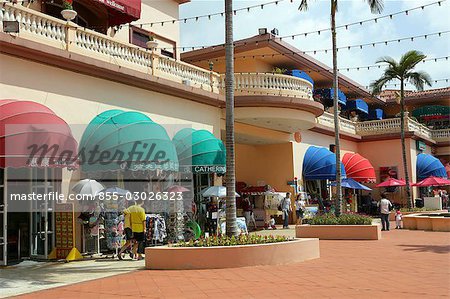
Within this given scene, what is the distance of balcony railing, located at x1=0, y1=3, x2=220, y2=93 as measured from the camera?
45.7 feet

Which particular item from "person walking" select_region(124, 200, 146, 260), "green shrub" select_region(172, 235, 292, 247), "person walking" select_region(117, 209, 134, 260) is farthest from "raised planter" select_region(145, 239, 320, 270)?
"person walking" select_region(117, 209, 134, 260)

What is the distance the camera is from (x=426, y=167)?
36.8 meters

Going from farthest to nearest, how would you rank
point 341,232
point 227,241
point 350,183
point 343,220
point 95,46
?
point 350,183 → point 343,220 → point 341,232 → point 95,46 → point 227,241

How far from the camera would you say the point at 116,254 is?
15.1 meters

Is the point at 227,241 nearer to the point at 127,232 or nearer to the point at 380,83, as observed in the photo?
the point at 127,232

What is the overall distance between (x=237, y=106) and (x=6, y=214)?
10.9 meters

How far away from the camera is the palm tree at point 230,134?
1327cm

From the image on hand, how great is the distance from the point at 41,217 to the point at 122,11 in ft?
26.0

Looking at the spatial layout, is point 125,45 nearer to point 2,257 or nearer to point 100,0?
point 100,0

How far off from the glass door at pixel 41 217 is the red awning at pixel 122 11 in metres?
6.59

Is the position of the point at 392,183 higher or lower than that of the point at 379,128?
lower

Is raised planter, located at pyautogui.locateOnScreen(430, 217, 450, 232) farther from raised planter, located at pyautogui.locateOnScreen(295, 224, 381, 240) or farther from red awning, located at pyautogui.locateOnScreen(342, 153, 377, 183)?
red awning, located at pyautogui.locateOnScreen(342, 153, 377, 183)

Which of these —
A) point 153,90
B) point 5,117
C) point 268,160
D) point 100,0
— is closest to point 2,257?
point 5,117

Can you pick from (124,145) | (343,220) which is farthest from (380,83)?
(124,145)
